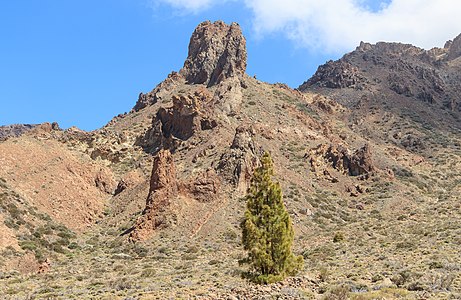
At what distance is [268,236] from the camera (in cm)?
2541

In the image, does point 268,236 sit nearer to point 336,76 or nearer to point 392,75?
point 336,76

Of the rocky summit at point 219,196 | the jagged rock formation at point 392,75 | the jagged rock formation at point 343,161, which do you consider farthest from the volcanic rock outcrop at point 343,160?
the jagged rock formation at point 392,75

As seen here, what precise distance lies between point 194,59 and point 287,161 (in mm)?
45121

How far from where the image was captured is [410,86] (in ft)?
421

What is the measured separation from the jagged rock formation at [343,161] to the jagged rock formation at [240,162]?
13.4 meters

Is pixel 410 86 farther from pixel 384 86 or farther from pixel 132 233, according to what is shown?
pixel 132 233

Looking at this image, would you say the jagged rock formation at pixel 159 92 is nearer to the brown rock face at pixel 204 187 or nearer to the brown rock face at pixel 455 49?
the brown rock face at pixel 204 187

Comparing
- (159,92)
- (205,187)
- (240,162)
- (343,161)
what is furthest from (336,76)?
(205,187)

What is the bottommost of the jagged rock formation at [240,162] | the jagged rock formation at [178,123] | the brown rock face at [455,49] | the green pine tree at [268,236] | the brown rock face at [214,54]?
the green pine tree at [268,236]

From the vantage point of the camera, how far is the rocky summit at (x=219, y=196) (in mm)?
29005

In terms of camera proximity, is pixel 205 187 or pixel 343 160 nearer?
pixel 205 187

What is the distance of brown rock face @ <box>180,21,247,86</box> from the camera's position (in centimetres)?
9381

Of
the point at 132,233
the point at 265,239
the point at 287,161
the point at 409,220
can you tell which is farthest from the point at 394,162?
the point at 265,239

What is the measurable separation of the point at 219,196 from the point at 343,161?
987 inches
